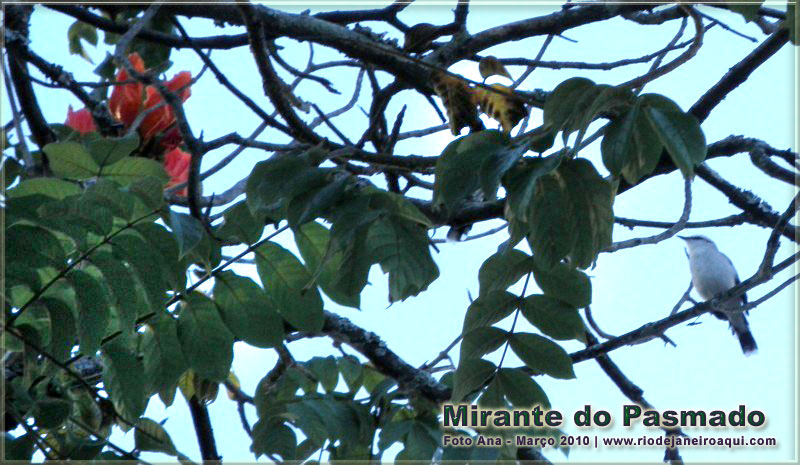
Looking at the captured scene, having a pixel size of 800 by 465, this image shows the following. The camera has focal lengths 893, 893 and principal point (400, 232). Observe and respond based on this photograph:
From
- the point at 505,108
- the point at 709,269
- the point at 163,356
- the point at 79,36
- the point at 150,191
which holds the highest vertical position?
the point at 709,269

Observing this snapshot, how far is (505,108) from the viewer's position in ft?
6.89

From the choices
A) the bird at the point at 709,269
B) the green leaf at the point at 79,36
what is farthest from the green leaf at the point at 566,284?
the bird at the point at 709,269

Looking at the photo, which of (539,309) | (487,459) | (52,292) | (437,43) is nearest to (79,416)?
(52,292)

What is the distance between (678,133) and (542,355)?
26.6 inches

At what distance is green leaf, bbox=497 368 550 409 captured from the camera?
6.82 ft

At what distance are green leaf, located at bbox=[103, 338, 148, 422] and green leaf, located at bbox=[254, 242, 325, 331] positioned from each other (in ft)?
1.23

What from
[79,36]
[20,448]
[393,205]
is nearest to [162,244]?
[393,205]

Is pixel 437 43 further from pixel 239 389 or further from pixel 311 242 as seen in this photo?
pixel 239 389

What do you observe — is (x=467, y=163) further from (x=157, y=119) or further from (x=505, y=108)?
(x=157, y=119)

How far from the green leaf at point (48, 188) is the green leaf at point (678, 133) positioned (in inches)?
47.4

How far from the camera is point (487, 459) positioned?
2.12 metres

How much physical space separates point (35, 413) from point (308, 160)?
0.95 m

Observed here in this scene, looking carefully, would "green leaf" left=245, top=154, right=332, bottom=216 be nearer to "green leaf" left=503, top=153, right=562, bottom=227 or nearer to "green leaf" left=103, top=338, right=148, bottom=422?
"green leaf" left=503, top=153, right=562, bottom=227

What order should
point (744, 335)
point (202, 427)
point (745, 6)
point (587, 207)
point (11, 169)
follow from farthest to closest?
point (744, 335)
point (11, 169)
point (202, 427)
point (587, 207)
point (745, 6)
